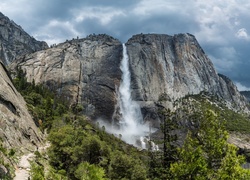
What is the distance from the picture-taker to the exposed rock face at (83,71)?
154625mm

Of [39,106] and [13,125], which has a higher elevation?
[39,106]

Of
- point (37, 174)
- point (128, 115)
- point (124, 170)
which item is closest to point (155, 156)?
point (124, 170)

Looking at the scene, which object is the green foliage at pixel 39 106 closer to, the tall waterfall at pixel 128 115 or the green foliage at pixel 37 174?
the tall waterfall at pixel 128 115

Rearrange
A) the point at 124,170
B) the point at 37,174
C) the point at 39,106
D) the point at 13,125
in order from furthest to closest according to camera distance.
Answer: the point at 39,106 → the point at 13,125 → the point at 124,170 → the point at 37,174

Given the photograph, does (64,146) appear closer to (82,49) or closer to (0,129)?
(0,129)

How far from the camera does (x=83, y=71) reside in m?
169

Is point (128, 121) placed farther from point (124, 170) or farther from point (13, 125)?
point (124, 170)

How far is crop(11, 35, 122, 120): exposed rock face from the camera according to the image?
155 meters

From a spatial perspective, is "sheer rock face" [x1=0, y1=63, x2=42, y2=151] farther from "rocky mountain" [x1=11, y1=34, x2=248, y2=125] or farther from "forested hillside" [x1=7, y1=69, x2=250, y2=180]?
"rocky mountain" [x1=11, y1=34, x2=248, y2=125]

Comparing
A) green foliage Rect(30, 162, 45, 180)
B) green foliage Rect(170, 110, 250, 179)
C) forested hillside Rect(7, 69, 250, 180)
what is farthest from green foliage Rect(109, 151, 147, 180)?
green foliage Rect(170, 110, 250, 179)

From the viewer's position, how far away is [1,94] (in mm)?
52531

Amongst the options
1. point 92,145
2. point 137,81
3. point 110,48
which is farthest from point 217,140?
point 110,48

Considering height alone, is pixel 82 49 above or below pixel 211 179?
above

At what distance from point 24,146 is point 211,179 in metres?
36.7
